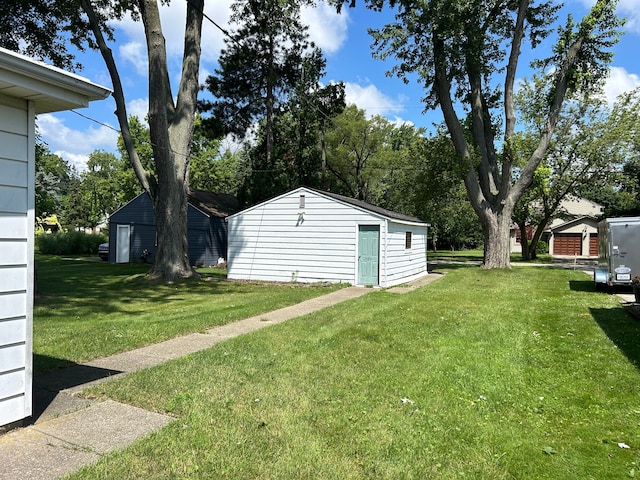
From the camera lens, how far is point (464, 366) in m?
5.25

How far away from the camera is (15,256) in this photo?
3.35 meters

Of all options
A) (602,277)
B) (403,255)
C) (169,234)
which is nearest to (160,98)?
(169,234)

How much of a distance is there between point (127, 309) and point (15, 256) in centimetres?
708

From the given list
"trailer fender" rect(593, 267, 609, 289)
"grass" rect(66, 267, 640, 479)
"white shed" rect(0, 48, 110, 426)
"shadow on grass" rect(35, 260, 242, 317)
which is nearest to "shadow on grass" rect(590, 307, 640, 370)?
"grass" rect(66, 267, 640, 479)

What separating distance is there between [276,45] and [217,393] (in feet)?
86.3

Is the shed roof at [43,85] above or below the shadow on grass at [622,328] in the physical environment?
above

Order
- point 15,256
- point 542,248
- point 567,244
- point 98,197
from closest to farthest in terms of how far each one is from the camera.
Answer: point 15,256 → point 567,244 → point 542,248 → point 98,197

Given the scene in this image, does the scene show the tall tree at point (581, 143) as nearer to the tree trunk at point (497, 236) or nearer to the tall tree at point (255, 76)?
the tree trunk at point (497, 236)

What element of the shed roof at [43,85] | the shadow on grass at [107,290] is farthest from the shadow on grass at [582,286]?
the shed roof at [43,85]

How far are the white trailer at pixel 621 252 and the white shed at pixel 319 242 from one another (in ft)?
20.7

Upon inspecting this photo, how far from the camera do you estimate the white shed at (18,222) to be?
3.27 metres

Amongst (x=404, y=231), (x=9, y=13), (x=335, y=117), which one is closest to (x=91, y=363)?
(x=404, y=231)

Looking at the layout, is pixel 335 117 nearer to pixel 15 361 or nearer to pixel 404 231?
pixel 404 231

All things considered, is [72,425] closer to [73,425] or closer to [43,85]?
[73,425]
